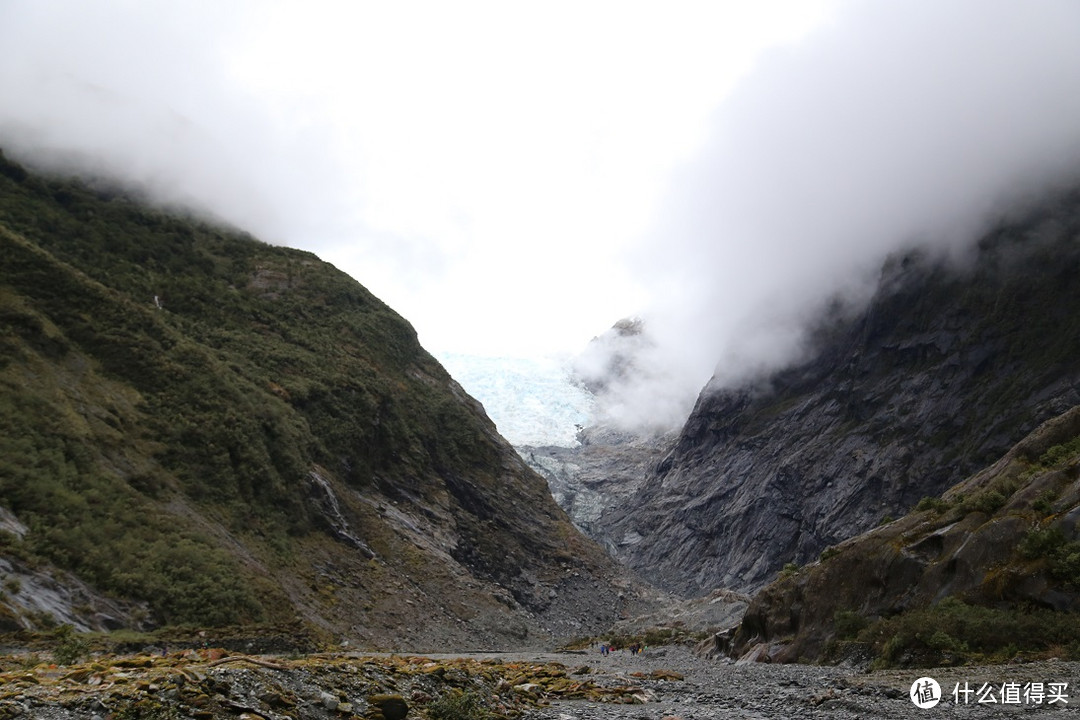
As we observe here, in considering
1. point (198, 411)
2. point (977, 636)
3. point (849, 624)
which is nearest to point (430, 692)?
point (977, 636)

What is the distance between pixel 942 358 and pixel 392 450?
75.2 m

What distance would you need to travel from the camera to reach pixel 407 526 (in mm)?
73688

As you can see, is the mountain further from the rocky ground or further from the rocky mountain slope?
the rocky mountain slope

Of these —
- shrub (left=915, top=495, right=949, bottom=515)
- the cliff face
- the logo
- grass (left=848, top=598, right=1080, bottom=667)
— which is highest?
the cliff face

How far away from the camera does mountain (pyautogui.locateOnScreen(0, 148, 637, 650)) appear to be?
40312mm

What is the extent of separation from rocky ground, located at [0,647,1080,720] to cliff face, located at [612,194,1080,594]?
78299 millimetres

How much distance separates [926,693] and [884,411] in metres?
104

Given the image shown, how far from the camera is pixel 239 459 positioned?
59.1 m

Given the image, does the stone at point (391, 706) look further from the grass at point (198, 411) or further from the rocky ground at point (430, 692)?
the grass at point (198, 411)

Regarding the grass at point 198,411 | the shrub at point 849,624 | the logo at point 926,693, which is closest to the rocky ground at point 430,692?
the logo at point 926,693

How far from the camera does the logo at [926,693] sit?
48.3 feet

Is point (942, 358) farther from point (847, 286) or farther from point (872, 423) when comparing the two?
point (847, 286)

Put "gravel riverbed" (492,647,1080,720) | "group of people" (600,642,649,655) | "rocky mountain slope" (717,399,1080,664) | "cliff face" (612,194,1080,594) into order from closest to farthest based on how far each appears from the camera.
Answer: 1. "gravel riverbed" (492,647,1080,720)
2. "rocky mountain slope" (717,399,1080,664)
3. "group of people" (600,642,649,655)
4. "cliff face" (612,194,1080,594)

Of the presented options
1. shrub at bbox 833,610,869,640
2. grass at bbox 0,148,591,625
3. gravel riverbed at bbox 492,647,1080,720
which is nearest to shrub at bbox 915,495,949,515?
shrub at bbox 833,610,869,640
